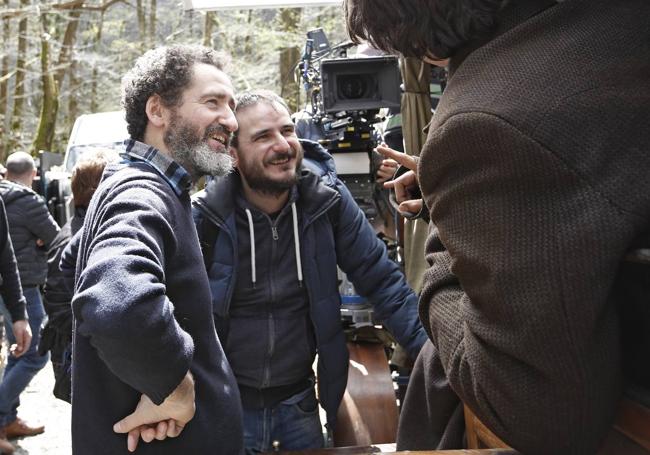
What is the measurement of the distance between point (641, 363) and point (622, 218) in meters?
0.24

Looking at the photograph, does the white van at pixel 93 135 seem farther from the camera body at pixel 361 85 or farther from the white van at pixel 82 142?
the camera body at pixel 361 85

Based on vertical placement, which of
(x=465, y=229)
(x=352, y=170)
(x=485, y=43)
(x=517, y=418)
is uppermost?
(x=485, y=43)

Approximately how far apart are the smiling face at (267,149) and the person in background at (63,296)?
33.7 inches

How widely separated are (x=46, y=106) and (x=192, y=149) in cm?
1655

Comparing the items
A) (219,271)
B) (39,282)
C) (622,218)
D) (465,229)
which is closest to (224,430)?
(219,271)

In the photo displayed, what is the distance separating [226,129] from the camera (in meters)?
2.41

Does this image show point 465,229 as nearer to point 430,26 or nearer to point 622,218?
point 622,218

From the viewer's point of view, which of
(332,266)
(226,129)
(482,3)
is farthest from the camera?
(332,266)

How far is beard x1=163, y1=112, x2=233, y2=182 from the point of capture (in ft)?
7.38

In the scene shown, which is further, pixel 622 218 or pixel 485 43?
pixel 485 43

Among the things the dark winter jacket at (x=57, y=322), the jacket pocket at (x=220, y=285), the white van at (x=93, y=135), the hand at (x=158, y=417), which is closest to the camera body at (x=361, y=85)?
the jacket pocket at (x=220, y=285)

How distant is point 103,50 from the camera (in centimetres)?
2047

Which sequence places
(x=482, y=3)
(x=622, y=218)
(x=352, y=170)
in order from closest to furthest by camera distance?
(x=622, y=218), (x=482, y=3), (x=352, y=170)

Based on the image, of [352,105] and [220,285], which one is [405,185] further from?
[352,105]
